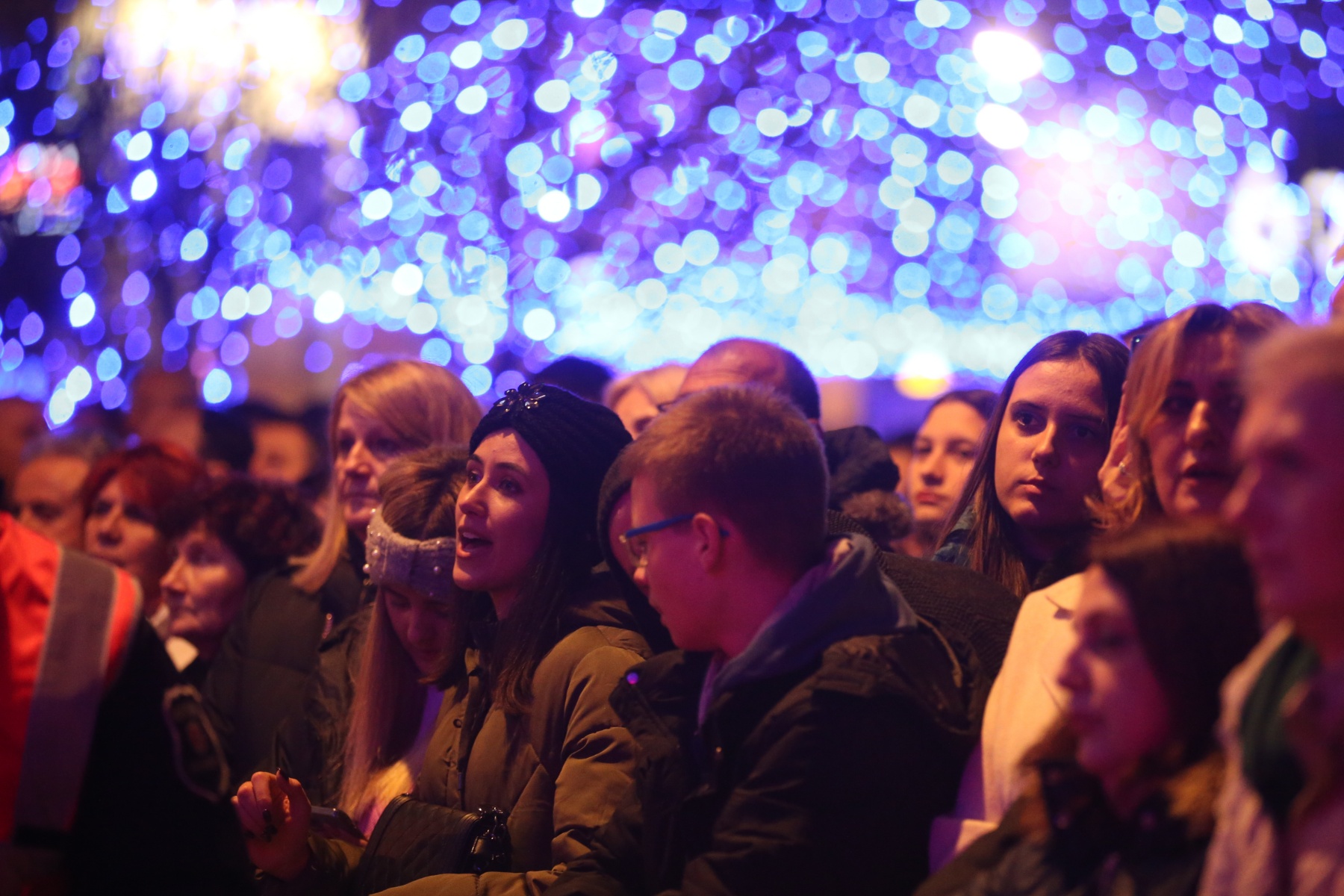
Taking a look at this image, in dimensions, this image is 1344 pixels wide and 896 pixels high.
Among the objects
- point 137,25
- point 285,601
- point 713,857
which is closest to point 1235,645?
point 713,857

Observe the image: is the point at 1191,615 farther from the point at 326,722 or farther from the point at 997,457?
the point at 326,722

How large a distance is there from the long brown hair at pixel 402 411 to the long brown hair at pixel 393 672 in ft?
2.87

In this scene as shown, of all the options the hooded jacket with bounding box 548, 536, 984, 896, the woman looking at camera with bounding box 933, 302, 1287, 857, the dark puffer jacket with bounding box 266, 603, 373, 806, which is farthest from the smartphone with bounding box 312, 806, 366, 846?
the woman looking at camera with bounding box 933, 302, 1287, 857

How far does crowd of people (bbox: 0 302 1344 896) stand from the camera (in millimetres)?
1497

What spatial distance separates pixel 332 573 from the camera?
14.8 ft

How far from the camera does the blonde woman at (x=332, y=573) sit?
4.19 m

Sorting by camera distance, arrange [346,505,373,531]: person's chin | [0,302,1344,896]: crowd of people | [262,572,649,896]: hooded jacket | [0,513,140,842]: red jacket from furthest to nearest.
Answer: [346,505,373,531]: person's chin
[262,572,649,896]: hooded jacket
[0,513,140,842]: red jacket
[0,302,1344,896]: crowd of people

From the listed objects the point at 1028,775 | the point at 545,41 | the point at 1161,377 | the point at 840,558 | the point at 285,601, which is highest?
the point at 545,41

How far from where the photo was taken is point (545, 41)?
702 centimetres

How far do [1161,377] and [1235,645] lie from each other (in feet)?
2.21

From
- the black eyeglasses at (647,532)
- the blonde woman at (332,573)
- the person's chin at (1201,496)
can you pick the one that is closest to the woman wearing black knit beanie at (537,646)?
the black eyeglasses at (647,532)

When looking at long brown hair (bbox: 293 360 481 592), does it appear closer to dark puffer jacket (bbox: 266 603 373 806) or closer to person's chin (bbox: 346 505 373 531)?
person's chin (bbox: 346 505 373 531)

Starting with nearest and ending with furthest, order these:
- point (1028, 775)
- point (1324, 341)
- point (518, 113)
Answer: point (1324, 341) → point (1028, 775) → point (518, 113)

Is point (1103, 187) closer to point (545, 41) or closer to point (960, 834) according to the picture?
point (545, 41)
